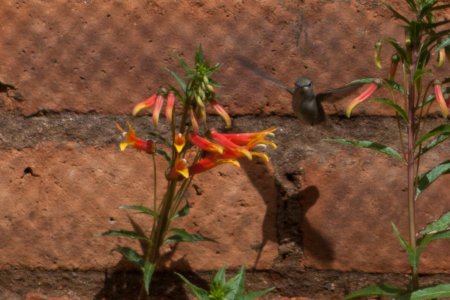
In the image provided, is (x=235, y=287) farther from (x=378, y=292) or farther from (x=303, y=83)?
(x=303, y=83)

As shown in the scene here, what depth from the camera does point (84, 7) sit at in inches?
60.9

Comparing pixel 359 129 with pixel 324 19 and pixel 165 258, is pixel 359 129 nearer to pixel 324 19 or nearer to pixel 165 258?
pixel 324 19

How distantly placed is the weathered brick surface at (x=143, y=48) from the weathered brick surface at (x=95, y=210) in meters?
0.10

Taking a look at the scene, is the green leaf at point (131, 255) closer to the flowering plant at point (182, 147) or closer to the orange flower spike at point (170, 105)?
the flowering plant at point (182, 147)

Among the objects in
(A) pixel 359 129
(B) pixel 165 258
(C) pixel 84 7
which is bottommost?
(B) pixel 165 258

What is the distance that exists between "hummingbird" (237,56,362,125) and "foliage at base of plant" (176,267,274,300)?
28 cm

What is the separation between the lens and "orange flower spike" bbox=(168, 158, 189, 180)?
1.33 meters

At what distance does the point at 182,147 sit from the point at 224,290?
0.22 metres

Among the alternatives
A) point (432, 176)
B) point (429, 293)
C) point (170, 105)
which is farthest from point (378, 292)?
point (170, 105)

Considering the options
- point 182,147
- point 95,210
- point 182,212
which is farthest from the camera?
point 95,210

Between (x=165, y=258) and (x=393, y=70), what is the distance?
1.59ft

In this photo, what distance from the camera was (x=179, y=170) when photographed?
1338 mm

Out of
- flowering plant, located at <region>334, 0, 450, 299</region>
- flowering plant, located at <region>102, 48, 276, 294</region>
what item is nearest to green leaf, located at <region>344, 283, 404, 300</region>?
flowering plant, located at <region>334, 0, 450, 299</region>

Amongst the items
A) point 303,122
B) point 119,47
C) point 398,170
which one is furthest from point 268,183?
point 119,47
